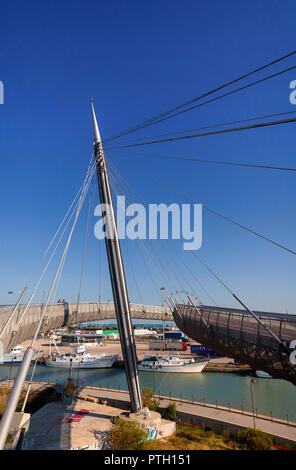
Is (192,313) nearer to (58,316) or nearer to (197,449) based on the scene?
(197,449)

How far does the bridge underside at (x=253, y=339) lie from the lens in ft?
38.9

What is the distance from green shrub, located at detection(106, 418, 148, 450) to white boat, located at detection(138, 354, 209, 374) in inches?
1507

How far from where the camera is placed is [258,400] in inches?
1421

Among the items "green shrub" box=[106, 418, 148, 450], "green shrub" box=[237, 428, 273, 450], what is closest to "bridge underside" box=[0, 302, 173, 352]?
"green shrub" box=[106, 418, 148, 450]

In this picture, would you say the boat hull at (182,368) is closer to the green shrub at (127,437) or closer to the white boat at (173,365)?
the white boat at (173,365)

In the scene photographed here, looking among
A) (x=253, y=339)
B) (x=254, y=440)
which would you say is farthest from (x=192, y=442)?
(x=253, y=339)

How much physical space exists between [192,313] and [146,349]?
2474 inches

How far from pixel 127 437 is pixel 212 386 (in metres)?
32.6

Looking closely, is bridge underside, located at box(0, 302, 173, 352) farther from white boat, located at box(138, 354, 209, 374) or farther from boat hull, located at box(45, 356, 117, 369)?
boat hull, located at box(45, 356, 117, 369)

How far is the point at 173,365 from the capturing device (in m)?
54.1

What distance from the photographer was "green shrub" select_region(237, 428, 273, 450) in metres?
18.4

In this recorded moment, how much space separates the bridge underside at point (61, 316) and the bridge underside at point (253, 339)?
10.5m

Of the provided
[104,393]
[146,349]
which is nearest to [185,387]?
[104,393]

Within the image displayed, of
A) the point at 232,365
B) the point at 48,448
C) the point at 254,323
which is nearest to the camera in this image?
the point at 254,323
